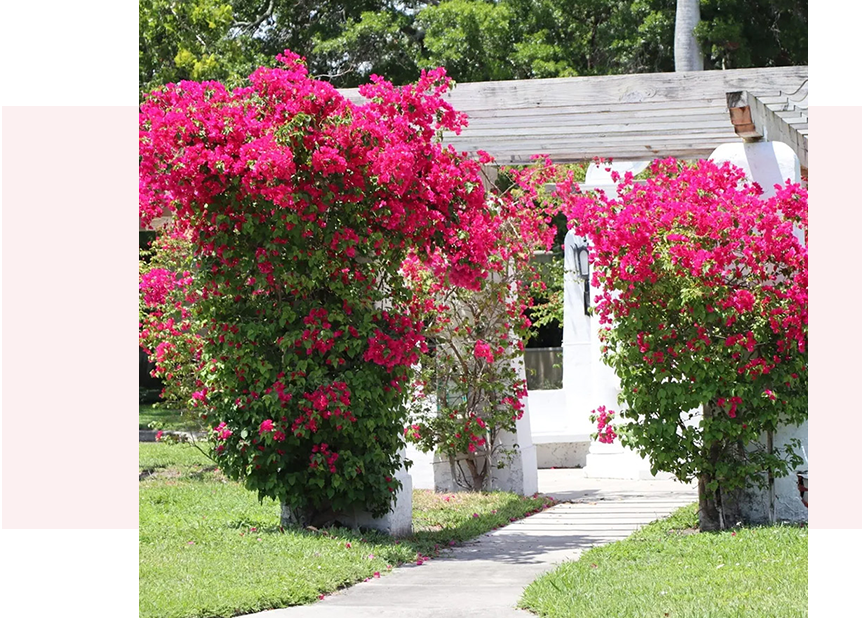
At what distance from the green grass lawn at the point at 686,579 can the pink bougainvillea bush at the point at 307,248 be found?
6.36ft

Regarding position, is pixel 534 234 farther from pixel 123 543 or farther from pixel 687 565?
pixel 123 543

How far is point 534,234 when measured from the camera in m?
11.2

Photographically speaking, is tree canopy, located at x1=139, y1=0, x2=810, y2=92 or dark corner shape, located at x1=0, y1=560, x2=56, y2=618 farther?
tree canopy, located at x1=139, y1=0, x2=810, y2=92

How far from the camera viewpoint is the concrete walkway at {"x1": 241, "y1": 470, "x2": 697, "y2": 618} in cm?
589

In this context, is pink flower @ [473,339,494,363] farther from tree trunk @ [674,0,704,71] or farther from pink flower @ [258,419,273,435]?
tree trunk @ [674,0,704,71]

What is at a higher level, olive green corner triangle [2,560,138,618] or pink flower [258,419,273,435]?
pink flower [258,419,273,435]

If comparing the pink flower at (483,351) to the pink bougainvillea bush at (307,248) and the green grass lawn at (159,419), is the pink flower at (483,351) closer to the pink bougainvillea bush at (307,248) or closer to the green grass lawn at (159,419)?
the pink bougainvillea bush at (307,248)

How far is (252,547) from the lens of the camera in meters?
7.49

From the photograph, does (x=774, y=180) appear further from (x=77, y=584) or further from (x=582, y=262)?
(x=582, y=262)

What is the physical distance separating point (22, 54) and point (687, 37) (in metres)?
13.8

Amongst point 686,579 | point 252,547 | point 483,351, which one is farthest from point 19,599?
point 483,351

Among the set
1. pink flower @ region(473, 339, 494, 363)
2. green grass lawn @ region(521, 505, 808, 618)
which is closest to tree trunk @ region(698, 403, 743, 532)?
green grass lawn @ region(521, 505, 808, 618)

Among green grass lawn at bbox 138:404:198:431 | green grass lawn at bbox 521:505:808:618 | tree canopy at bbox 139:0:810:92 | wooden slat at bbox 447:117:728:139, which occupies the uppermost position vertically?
tree canopy at bbox 139:0:810:92

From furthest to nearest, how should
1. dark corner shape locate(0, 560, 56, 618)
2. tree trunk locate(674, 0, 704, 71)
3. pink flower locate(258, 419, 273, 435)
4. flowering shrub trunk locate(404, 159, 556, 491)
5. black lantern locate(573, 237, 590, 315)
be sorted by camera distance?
tree trunk locate(674, 0, 704, 71) → black lantern locate(573, 237, 590, 315) → flowering shrub trunk locate(404, 159, 556, 491) → pink flower locate(258, 419, 273, 435) → dark corner shape locate(0, 560, 56, 618)
